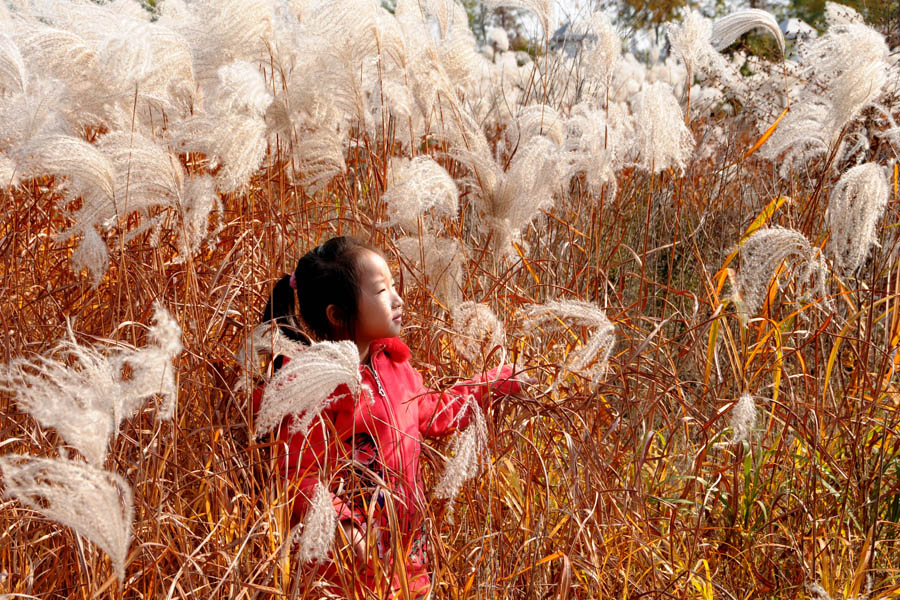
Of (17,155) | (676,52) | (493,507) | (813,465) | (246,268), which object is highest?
(676,52)

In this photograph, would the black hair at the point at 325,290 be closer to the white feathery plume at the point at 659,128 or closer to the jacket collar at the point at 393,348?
the jacket collar at the point at 393,348

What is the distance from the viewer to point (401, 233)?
2971 millimetres

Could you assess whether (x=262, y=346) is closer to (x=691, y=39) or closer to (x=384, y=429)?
(x=384, y=429)

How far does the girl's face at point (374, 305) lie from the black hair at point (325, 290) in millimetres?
14

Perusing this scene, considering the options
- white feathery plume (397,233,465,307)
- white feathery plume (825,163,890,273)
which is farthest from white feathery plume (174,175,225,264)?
white feathery plume (825,163,890,273)

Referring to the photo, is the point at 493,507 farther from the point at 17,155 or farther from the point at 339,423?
the point at 17,155

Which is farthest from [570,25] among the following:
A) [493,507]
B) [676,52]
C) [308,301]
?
[493,507]

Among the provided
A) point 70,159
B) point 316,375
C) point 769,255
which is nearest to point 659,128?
point 769,255

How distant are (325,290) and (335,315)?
0.07 meters

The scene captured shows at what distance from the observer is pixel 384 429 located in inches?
84.0

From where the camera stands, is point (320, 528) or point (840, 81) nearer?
point (320, 528)

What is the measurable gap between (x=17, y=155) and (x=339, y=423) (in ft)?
2.91

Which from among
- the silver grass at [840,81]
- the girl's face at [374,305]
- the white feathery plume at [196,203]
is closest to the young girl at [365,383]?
the girl's face at [374,305]

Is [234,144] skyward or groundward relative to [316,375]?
skyward
